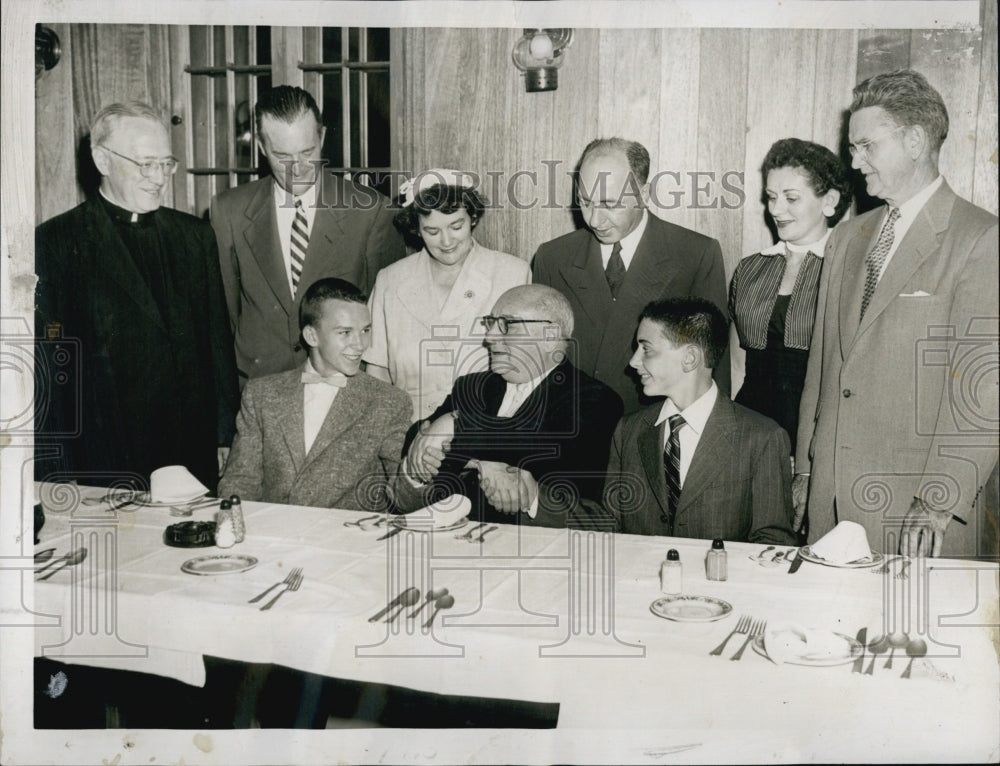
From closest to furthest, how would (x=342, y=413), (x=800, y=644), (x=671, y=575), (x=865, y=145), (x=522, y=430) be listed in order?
(x=800, y=644) < (x=671, y=575) < (x=865, y=145) < (x=522, y=430) < (x=342, y=413)

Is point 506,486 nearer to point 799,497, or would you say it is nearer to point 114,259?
point 799,497

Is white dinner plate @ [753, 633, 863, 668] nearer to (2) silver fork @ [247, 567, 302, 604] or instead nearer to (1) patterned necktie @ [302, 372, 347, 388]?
(2) silver fork @ [247, 567, 302, 604]

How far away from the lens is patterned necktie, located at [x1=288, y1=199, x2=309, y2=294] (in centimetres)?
191

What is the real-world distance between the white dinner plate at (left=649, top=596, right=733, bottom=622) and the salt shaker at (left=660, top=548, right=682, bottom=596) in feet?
0.05

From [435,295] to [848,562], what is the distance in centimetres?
104

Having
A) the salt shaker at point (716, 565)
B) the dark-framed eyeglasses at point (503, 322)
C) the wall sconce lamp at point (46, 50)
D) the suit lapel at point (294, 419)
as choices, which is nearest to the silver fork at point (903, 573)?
the salt shaker at point (716, 565)

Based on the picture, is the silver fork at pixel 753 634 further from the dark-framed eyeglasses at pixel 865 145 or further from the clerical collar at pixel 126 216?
the clerical collar at pixel 126 216

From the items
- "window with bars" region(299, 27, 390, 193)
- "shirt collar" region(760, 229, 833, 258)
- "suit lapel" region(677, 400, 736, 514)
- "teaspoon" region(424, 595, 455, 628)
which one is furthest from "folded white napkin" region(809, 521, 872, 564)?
"window with bars" region(299, 27, 390, 193)

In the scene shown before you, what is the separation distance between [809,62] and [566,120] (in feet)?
1.69

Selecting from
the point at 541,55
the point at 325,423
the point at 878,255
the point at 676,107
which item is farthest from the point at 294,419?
the point at 878,255

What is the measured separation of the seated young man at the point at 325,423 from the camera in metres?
1.90

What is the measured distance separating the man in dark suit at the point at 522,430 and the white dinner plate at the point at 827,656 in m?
0.49

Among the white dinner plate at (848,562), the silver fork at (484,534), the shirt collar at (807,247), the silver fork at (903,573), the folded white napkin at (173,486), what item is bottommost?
the silver fork at (903,573)

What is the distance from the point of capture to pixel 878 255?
1.72 m
